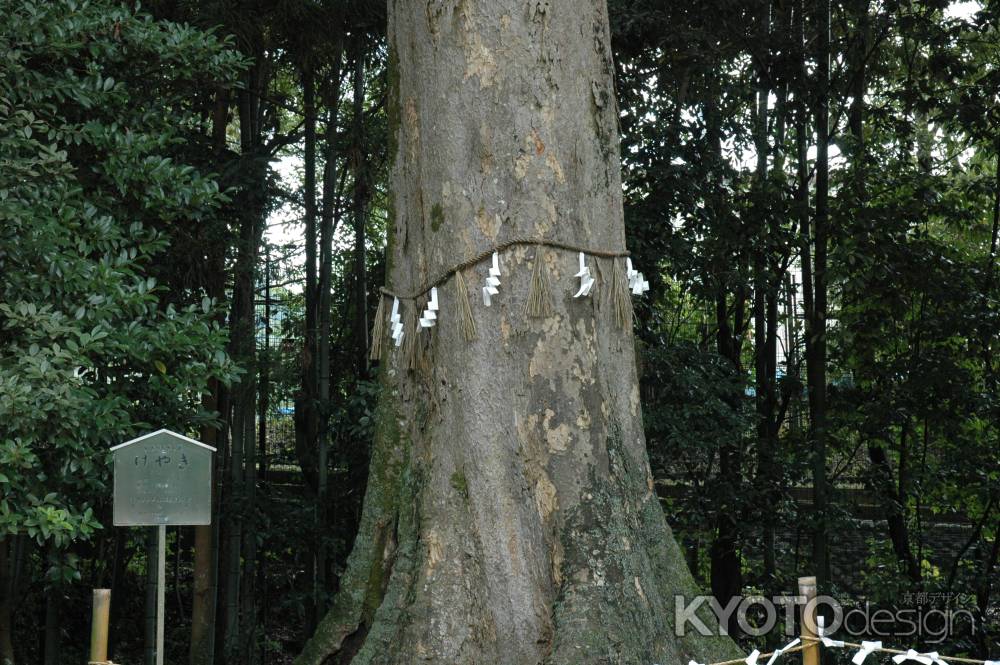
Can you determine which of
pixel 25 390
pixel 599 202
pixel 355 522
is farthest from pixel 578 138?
pixel 355 522

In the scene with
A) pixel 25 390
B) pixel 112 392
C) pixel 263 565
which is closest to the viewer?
pixel 25 390

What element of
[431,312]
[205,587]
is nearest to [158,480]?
[431,312]

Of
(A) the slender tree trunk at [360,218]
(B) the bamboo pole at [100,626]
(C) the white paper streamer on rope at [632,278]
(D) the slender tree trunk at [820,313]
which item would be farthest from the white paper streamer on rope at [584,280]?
(D) the slender tree trunk at [820,313]

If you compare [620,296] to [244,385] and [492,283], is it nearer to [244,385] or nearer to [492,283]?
[492,283]

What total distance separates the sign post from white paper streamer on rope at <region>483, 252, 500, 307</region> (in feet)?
3.27

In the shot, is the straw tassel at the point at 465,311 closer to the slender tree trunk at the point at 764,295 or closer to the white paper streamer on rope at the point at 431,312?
the white paper streamer on rope at the point at 431,312

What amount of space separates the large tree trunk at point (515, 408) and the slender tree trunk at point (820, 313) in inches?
130

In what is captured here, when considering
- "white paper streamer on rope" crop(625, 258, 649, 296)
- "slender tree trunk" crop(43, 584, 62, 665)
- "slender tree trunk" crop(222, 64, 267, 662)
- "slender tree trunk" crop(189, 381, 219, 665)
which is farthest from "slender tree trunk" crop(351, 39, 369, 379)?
"white paper streamer on rope" crop(625, 258, 649, 296)

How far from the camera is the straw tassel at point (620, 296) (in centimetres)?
327

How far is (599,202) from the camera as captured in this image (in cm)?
332

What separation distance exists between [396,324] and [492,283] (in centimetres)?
46

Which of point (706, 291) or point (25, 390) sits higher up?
point (706, 291)

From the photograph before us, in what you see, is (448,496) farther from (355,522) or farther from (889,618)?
(889,618)

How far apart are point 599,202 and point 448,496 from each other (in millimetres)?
1049
